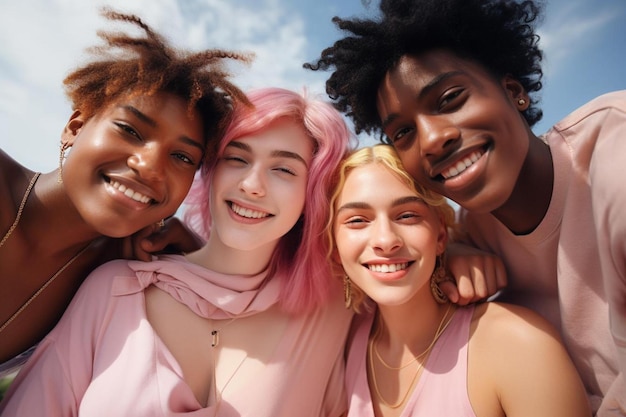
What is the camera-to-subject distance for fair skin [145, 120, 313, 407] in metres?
2.44

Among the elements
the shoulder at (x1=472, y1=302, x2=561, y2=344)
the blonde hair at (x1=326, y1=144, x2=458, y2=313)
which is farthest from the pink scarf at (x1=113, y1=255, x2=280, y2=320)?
the shoulder at (x1=472, y1=302, x2=561, y2=344)

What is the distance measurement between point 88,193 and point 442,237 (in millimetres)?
2090

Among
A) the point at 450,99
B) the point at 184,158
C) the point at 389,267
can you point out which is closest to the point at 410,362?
the point at 389,267

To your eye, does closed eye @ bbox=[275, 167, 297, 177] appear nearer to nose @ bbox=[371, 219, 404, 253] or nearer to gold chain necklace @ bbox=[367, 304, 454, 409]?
nose @ bbox=[371, 219, 404, 253]

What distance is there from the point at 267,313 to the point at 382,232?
38.7 inches

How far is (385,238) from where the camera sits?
88.9 inches

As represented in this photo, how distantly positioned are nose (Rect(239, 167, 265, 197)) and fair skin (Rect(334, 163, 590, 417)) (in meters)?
0.50

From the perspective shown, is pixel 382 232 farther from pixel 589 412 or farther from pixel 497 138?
pixel 589 412

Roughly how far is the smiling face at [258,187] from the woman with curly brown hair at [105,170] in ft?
0.65

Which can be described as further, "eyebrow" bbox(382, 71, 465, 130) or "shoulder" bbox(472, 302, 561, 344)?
"eyebrow" bbox(382, 71, 465, 130)

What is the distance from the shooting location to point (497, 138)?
83.4 inches

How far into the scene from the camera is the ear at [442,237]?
100 inches

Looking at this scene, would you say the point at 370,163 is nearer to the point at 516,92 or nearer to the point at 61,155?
the point at 516,92

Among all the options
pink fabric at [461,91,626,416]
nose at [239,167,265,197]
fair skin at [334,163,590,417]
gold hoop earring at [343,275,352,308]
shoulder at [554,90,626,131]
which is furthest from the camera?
gold hoop earring at [343,275,352,308]
